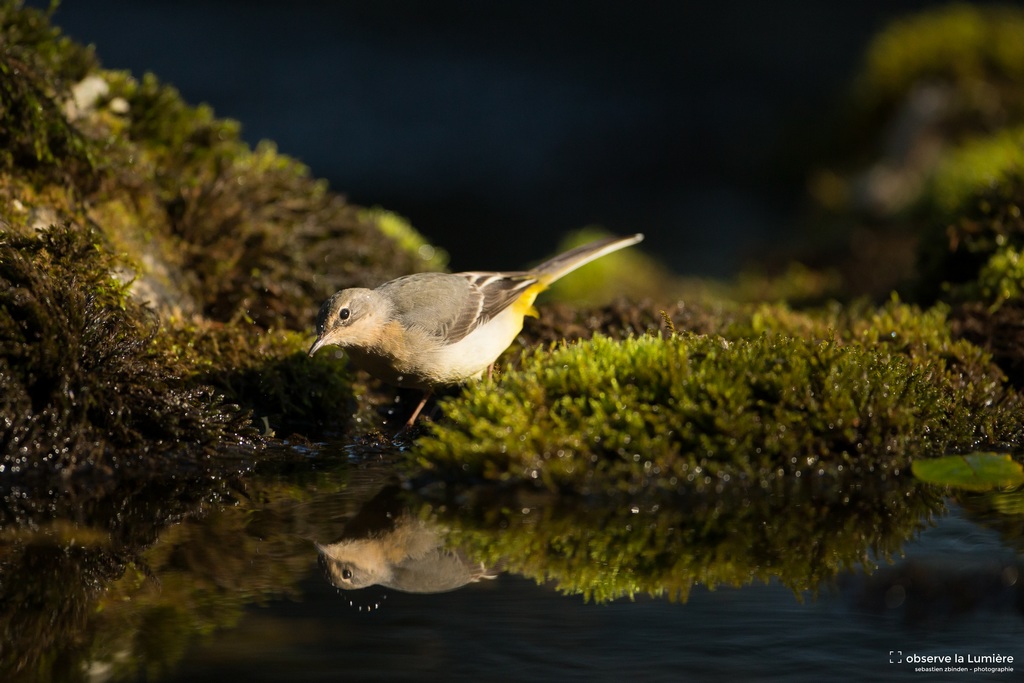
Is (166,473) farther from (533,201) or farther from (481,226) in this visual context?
(533,201)

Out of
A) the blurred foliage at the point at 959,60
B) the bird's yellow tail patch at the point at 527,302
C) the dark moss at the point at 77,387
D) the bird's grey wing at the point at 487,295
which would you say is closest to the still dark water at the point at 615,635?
the dark moss at the point at 77,387

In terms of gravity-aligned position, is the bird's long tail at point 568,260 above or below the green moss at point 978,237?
below

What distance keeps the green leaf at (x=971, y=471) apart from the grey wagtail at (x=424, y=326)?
2.99 metres

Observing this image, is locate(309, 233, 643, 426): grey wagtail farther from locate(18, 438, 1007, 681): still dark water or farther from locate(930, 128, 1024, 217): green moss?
locate(930, 128, 1024, 217): green moss

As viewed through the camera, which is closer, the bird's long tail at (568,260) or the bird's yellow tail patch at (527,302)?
the bird's yellow tail patch at (527,302)

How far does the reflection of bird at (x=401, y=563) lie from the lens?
4.88 m

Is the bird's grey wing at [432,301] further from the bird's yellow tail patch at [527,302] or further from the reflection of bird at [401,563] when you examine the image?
the reflection of bird at [401,563]

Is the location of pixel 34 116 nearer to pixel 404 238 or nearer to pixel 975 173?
pixel 404 238

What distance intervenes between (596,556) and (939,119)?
13.9m

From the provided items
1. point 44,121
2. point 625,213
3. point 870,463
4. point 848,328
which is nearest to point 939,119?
point 625,213

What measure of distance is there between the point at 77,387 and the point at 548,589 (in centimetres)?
339

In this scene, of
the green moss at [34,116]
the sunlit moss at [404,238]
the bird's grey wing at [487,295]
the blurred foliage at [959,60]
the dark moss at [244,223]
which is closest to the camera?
the bird's grey wing at [487,295]

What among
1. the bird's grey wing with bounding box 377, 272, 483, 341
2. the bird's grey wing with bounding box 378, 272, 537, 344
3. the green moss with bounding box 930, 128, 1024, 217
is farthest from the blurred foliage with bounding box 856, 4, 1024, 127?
the bird's grey wing with bounding box 377, 272, 483, 341

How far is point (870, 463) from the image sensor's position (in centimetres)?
620
